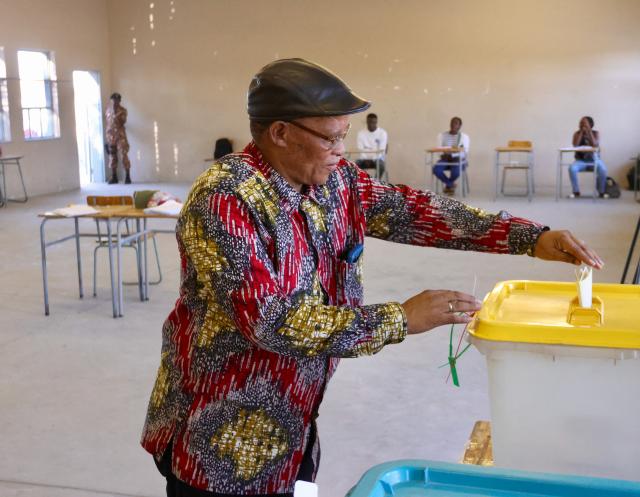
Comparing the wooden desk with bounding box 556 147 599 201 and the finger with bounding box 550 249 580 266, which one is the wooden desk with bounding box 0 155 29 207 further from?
the finger with bounding box 550 249 580 266

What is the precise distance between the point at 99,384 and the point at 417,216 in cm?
291

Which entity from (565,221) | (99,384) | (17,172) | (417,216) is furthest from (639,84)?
(417,216)

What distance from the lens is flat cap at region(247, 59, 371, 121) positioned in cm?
144

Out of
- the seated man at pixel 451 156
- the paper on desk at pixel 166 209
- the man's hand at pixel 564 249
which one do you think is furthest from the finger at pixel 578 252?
the seated man at pixel 451 156

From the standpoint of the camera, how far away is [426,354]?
15.6ft

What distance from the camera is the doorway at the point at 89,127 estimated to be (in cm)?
1475

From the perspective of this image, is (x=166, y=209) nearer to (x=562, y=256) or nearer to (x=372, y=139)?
(x=562, y=256)

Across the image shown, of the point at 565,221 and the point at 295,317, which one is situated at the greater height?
the point at 295,317

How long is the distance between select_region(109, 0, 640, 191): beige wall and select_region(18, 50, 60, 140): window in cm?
191

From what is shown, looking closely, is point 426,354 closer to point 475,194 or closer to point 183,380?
point 183,380

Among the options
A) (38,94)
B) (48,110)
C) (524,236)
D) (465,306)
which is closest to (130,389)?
(524,236)

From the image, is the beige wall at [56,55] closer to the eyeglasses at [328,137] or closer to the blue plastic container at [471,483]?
the eyeglasses at [328,137]

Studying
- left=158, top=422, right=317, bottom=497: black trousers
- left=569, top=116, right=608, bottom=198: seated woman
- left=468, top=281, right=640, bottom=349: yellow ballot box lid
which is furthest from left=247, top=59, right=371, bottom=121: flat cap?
left=569, top=116, right=608, bottom=198: seated woman

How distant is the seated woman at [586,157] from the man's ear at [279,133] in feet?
37.0
